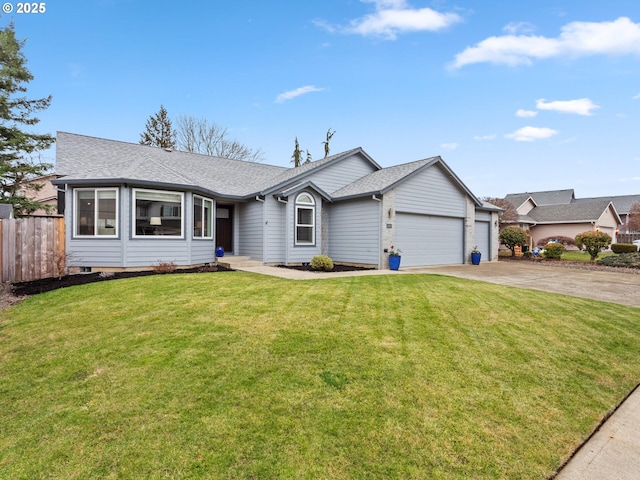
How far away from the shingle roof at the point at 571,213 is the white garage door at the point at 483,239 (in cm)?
1902

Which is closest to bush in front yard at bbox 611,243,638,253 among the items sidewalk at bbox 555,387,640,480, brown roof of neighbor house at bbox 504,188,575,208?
brown roof of neighbor house at bbox 504,188,575,208

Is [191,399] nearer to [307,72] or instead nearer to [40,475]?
[40,475]

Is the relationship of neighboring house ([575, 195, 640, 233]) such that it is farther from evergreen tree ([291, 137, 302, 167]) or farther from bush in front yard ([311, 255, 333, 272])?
bush in front yard ([311, 255, 333, 272])

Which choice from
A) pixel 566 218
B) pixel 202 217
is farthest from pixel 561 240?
pixel 202 217

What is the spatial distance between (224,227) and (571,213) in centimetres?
3388

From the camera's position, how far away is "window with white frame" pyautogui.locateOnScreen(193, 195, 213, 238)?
41.1 ft

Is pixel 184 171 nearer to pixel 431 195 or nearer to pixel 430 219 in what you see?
pixel 431 195

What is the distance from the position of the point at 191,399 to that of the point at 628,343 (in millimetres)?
6252

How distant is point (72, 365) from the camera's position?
389cm

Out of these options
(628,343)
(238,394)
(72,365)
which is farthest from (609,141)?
(72,365)

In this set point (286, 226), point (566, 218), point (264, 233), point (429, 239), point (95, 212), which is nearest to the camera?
point (95, 212)

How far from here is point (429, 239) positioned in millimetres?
15680

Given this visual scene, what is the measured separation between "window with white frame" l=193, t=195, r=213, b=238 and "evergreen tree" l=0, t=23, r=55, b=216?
26.9 ft

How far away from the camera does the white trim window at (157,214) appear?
36.8 feet
